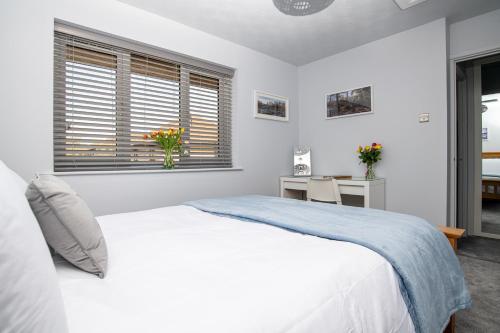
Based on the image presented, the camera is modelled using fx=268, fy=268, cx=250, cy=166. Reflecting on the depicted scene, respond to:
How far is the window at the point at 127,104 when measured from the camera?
234 centimetres

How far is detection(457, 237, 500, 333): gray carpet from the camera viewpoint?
5.29 ft

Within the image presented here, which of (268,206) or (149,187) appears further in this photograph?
(149,187)

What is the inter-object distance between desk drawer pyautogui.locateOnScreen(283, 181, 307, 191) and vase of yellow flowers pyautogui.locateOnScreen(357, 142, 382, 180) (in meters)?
0.78

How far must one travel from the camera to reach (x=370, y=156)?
10.8 feet

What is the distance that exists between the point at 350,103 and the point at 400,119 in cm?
68

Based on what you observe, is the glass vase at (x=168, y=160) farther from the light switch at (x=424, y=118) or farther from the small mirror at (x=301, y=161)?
the light switch at (x=424, y=118)

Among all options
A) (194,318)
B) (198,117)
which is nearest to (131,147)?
(198,117)

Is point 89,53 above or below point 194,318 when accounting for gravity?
above

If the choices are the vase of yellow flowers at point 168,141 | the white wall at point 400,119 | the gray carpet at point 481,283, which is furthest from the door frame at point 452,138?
the vase of yellow flowers at point 168,141

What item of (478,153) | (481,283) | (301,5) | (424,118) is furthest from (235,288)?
(478,153)

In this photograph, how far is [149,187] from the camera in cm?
267

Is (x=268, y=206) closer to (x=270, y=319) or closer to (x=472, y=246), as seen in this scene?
(x=270, y=319)

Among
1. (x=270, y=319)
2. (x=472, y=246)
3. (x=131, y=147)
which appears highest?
(x=131, y=147)

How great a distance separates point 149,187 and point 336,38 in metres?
2.79
